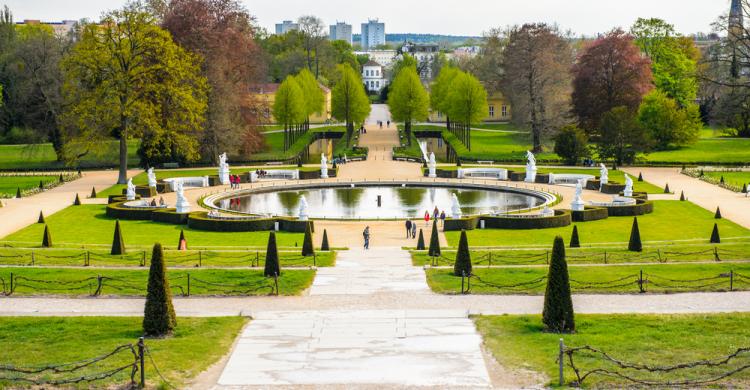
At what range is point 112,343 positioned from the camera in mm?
24141

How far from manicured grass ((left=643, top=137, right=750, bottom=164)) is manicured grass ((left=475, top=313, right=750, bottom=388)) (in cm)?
5745

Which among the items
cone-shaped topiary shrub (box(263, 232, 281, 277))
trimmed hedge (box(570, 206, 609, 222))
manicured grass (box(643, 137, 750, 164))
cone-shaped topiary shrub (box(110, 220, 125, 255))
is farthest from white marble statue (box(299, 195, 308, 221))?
manicured grass (box(643, 137, 750, 164))

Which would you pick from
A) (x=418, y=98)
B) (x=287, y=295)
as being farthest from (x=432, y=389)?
(x=418, y=98)

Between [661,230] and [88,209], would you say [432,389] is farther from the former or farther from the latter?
[88,209]

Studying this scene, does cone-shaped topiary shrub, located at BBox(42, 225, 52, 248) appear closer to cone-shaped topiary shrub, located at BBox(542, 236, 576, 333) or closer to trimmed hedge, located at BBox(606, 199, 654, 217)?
cone-shaped topiary shrub, located at BBox(542, 236, 576, 333)

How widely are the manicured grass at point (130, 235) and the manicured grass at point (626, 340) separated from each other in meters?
20.4

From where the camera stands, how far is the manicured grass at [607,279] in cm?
3042

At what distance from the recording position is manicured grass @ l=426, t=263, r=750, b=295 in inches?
1198

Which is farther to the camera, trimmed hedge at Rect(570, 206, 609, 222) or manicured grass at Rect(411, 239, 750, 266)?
trimmed hedge at Rect(570, 206, 609, 222)

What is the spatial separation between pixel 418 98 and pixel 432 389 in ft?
288

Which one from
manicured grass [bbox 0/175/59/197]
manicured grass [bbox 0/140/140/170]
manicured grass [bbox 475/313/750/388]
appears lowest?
manicured grass [bbox 475/313/750/388]

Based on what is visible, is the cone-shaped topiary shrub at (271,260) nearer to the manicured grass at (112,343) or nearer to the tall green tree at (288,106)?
the manicured grass at (112,343)

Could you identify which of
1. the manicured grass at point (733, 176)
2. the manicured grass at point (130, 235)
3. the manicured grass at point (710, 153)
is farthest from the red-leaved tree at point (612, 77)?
the manicured grass at point (130, 235)

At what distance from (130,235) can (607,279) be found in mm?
26364
